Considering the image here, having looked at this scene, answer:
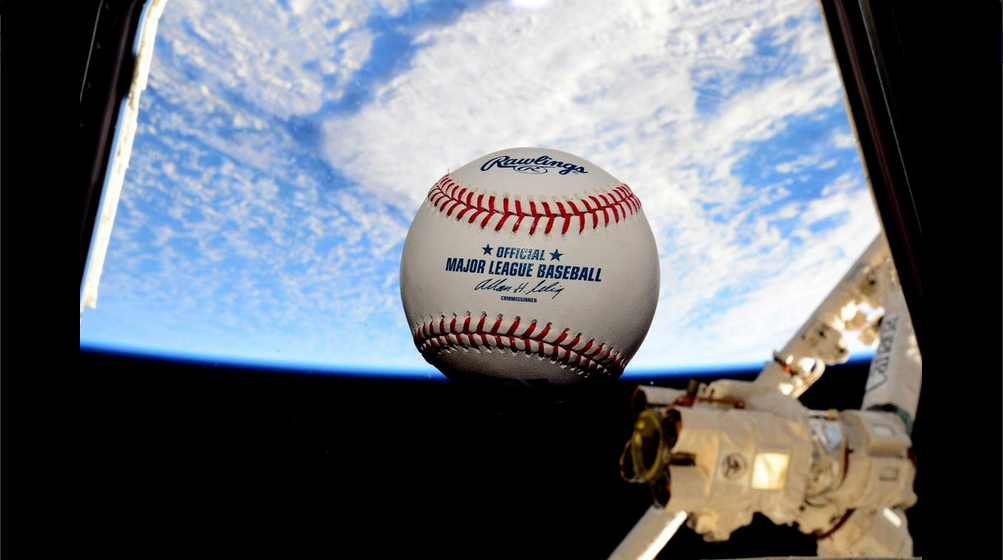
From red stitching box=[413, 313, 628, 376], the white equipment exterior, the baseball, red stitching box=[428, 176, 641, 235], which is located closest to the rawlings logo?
the baseball

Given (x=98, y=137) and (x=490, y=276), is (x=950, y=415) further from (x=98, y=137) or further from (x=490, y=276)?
(x=98, y=137)

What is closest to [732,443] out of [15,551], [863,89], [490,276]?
[863,89]

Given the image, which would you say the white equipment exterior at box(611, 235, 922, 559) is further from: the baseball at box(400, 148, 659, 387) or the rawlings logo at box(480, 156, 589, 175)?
the rawlings logo at box(480, 156, 589, 175)

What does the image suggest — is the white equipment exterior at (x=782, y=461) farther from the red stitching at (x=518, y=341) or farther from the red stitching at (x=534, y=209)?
the red stitching at (x=534, y=209)

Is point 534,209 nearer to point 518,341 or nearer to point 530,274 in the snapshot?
point 530,274

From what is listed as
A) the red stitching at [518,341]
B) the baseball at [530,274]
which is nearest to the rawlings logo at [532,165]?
the baseball at [530,274]

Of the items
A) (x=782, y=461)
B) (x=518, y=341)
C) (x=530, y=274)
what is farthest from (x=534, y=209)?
(x=782, y=461)
